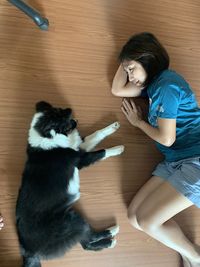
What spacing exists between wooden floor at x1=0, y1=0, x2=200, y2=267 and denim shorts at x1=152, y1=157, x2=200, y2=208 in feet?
0.74

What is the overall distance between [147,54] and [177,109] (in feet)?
0.86

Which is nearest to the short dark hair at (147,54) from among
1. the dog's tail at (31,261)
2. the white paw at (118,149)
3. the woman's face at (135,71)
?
the woman's face at (135,71)

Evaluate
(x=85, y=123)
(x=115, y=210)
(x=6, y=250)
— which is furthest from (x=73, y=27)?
(x=6, y=250)

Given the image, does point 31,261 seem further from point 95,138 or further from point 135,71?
point 135,71

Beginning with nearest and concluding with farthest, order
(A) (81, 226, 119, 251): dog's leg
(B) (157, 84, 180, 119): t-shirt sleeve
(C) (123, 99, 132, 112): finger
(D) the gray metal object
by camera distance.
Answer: (B) (157, 84, 180, 119): t-shirt sleeve → (D) the gray metal object → (A) (81, 226, 119, 251): dog's leg → (C) (123, 99, 132, 112): finger

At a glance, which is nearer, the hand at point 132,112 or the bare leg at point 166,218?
the bare leg at point 166,218

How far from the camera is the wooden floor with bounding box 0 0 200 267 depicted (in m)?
1.61

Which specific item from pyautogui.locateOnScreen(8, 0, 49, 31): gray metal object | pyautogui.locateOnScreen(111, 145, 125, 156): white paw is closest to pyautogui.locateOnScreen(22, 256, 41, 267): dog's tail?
pyautogui.locateOnScreen(111, 145, 125, 156): white paw

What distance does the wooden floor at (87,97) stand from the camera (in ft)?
5.27

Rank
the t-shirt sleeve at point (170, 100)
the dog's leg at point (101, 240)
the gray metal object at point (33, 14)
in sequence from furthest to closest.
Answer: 1. the dog's leg at point (101, 240)
2. the gray metal object at point (33, 14)
3. the t-shirt sleeve at point (170, 100)

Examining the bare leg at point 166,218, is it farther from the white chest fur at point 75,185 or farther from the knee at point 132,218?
the white chest fur at point 75,185

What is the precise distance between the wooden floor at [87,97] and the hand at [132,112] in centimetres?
4

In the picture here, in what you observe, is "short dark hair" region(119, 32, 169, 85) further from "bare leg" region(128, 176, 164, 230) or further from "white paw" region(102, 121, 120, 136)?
"bare leg" region(128, 176, 164, 230)

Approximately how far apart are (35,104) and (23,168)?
299 mm
